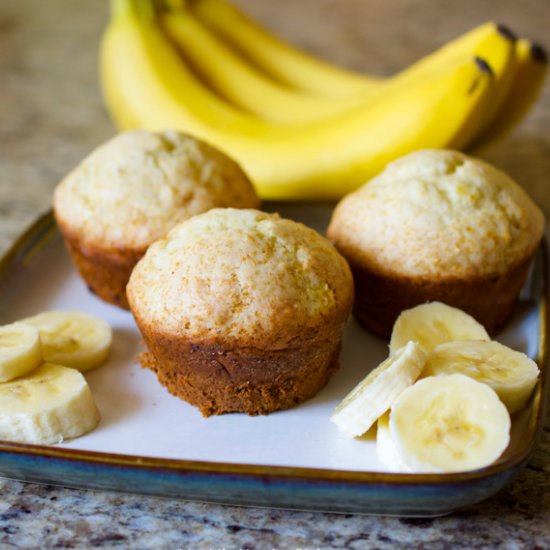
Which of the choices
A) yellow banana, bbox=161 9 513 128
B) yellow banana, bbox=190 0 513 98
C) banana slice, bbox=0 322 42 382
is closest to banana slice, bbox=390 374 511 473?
banana slice, bbox=0 322 42 382

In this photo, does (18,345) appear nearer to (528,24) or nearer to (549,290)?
(549,290)

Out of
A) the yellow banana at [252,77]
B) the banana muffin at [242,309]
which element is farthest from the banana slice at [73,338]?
the yellow banana at [252,77]

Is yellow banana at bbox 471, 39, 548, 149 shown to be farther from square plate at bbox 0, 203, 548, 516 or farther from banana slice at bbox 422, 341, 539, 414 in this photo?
banana slice at bbox 422, 341, 539, 414

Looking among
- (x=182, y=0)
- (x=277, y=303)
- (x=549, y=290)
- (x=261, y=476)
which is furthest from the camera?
(x=182, y=0)

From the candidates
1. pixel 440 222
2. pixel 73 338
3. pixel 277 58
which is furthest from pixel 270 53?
pixel 73 338

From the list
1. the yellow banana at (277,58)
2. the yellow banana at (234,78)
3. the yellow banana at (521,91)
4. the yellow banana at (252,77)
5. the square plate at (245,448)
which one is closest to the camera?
the square plate at (245,448)

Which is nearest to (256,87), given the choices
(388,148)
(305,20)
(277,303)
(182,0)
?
(182,0)

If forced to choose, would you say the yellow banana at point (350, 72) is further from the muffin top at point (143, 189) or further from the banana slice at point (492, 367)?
the banana slice at point (492, 367)
